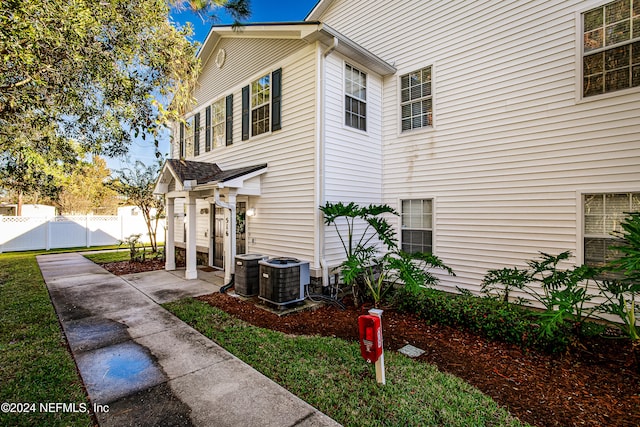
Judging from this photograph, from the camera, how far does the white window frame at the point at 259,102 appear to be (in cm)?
778

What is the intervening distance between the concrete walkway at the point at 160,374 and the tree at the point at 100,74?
2718 millimetres

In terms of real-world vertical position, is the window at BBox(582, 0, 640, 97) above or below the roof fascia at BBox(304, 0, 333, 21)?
below

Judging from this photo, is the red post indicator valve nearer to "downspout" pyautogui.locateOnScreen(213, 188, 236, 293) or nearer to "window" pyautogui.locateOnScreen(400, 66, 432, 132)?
"downspout" pyautogui.locateOnScreen(213, 188, 236, 293)

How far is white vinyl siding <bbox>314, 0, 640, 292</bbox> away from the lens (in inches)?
204

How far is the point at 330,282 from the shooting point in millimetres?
6621

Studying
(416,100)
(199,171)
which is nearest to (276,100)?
(199,171)

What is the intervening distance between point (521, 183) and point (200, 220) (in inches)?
381

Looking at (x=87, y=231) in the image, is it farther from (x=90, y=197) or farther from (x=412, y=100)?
(x=412, y=100)

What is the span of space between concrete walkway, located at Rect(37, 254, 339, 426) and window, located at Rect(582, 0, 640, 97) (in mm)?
6885

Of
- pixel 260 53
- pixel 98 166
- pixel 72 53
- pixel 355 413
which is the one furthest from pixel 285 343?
pixel 98 166

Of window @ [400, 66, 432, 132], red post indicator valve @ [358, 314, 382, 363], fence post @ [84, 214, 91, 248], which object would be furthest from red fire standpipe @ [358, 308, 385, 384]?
fence post @ [84, 214, 91, 248]

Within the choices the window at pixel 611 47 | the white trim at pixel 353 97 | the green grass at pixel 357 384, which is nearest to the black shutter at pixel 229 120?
the white trim at pixel 353 97

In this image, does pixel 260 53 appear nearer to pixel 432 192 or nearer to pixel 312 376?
pixel 432 192

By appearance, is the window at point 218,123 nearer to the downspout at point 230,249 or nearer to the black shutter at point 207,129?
the black shutter at point 207,129
